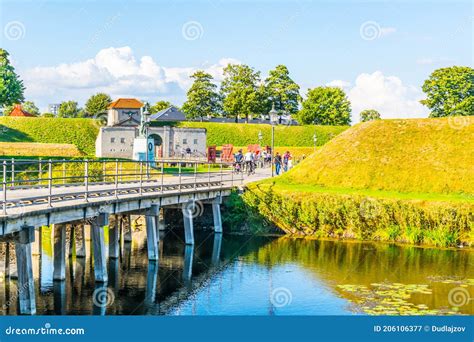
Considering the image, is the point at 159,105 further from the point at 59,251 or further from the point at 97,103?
the point at 59,251

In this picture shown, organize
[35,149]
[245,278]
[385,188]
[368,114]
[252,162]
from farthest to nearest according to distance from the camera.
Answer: [368,114] → [35,149] → [252,162] → [385,188] → [245,278]

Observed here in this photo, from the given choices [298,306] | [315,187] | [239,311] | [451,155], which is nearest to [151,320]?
[239,311]

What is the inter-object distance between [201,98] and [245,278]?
92.0m

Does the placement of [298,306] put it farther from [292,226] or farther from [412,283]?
[292,226]

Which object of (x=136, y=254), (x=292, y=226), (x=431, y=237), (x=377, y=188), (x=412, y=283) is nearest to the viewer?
(x=412, y=283)

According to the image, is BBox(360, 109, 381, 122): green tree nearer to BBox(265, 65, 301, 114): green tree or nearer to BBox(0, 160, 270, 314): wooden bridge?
BBox(265, 65, 301, 114): green tree

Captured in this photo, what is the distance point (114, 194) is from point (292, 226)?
568 inches

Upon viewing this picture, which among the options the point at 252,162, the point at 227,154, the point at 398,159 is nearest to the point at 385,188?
the point at 398,159

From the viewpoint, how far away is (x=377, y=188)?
143 ft

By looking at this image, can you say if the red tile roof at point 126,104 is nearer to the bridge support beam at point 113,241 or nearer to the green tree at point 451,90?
the green tree at point 451,90

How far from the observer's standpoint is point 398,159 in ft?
153

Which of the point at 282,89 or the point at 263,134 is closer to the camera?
the point at 263,134

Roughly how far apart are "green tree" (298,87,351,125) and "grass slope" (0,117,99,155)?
37063 mm

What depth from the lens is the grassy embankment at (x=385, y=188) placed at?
37.0 m
